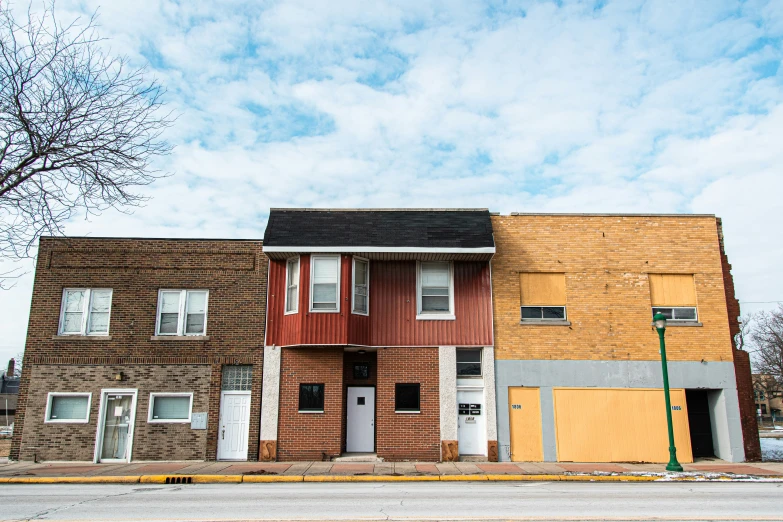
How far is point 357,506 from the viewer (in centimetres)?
1002

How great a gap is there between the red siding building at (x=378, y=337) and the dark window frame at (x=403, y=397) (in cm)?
3

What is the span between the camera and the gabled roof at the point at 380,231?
1752cm

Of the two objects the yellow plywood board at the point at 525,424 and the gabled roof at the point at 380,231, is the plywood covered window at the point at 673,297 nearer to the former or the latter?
the yellow plywood board at the point at 525,424

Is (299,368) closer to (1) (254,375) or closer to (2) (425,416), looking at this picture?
(1) (254,375)

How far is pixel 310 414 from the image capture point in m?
17.3

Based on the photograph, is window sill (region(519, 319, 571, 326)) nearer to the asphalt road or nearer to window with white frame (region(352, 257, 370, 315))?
window with white frame (region(352, 257, 370, 315))

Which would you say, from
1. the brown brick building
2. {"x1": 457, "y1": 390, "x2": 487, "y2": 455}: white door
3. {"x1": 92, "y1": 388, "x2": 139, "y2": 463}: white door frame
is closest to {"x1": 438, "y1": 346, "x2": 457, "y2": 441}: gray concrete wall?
{"x1": 457, "y1": 390, "x2": 487, "y2": 455}: white door

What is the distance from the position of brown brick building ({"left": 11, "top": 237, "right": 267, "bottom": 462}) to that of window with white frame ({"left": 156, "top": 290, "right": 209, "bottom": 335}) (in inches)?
1.2

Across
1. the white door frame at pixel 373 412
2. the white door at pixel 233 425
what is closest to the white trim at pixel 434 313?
the white door frame at pixel 373 412

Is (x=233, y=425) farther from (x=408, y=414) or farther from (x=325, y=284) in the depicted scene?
(x=408, y=414)

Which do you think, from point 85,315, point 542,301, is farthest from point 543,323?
point 85,315

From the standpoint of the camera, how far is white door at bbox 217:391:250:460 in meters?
17.3

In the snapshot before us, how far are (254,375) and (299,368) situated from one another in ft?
4.34

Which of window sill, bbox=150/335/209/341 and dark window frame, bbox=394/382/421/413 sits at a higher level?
window sill, bbox=150/335/209/341
